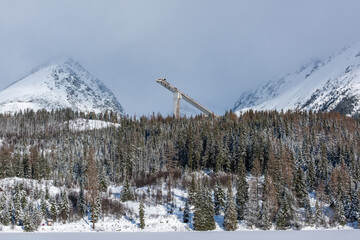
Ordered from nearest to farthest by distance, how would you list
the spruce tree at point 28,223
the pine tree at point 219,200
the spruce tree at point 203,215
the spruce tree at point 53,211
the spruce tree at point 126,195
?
the spruce tree at point 203,215 → the spruce tree at point 28,223 → the spruce tree at point 53,211 → the pine tree at point 219,200 → the spruce tree at point 126,195

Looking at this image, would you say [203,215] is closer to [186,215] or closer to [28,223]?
[186,215]

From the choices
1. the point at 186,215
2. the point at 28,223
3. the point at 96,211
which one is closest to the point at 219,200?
the point at 186,215

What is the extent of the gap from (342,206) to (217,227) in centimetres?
3260

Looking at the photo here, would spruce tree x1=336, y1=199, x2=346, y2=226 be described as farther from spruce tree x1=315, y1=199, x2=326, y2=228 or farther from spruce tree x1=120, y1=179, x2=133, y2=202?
spruce tree x1=120, y1=179, x2=133, y2=202

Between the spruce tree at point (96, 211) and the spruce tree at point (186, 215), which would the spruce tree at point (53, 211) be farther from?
the spruce tree at point (186, 215)

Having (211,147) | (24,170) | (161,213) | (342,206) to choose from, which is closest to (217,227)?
(161,213)

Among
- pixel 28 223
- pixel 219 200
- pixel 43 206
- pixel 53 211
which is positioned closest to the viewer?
pixel 28 223

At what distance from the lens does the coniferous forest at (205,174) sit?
90.5m

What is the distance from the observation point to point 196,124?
579 feet

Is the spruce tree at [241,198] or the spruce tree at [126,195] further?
the spruce tree at [126,195]

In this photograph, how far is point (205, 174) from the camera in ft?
417

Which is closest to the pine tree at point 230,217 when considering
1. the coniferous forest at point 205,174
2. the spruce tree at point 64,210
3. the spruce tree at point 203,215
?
the coniferous forest at point 205,174

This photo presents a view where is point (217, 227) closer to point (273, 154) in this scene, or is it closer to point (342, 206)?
point (342, 206)

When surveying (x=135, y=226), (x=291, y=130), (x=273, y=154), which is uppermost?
(x=291, y=130)
